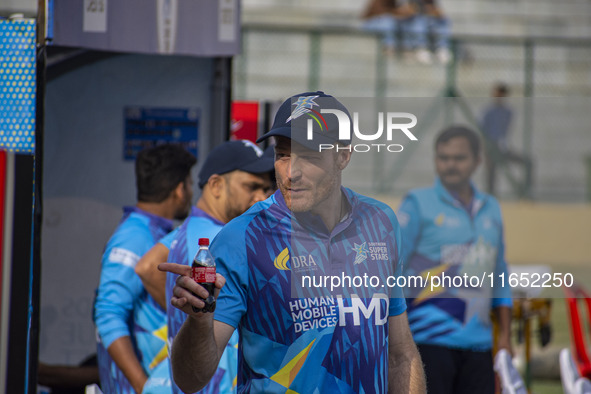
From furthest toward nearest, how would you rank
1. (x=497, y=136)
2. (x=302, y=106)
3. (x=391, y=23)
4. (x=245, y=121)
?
(x=391, y=23) → (x=245, y=121) → (x=497, y=136) → (x=302, y=106)

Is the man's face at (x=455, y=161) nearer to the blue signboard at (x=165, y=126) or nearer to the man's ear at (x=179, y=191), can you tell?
the man's ear at (x=179, y=191)

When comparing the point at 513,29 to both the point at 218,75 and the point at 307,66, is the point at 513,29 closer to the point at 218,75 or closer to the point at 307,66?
the point at 307,66

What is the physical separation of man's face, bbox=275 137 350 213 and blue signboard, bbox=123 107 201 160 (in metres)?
2.54

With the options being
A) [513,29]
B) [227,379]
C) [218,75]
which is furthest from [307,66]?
[227,379]

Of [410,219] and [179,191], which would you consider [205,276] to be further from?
[410,219]

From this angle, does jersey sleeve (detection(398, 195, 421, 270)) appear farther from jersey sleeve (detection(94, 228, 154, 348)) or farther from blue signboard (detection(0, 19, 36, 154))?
blue signboard (detection(0, 19, 36, 154))

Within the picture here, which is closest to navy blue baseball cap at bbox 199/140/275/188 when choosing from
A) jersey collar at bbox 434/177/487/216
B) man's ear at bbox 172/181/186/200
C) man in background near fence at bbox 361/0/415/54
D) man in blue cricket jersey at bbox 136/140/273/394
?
man in blue cricket jersey at bbox 136/140/273/394

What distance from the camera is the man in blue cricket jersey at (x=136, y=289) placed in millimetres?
3727

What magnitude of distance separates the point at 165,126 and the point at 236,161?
1.45 m

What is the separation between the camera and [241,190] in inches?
143

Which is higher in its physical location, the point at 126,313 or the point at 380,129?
the point at 380,129

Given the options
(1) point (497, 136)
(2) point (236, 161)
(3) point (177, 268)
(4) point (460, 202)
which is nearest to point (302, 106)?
(3) point (177, 268)

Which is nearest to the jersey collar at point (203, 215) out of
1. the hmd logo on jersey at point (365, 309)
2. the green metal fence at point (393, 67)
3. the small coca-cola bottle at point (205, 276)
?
the hmd logo on jersey at point (365, 309)

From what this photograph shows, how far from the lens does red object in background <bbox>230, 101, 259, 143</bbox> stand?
214 inches
